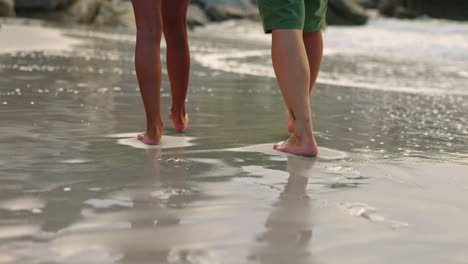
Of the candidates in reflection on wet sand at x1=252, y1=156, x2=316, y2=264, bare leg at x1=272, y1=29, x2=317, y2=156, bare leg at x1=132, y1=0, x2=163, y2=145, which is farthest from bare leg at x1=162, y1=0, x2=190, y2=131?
reflection on wet sand at x1=252, y1=156, x2=316, y2=264

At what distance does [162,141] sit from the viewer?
3004 mm

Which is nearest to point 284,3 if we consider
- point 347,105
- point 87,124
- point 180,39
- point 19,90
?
point 180,39

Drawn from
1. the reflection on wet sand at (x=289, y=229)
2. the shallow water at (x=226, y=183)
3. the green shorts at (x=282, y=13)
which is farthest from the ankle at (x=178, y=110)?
the reflection on wet sand at (x=289, y=229)

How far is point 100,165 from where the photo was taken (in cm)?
245

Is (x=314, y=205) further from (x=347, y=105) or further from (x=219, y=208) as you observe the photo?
(x=347, y=105)

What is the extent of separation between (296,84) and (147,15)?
0.71 m

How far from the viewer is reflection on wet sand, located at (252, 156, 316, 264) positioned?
159 cm

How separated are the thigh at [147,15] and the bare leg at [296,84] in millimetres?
517

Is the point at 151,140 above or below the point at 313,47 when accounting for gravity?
below

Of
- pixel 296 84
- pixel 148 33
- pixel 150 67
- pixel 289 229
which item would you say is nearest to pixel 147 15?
pixel 148 33

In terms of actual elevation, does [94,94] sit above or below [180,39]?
below

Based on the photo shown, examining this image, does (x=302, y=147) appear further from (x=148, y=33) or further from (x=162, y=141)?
(x=148, y=33)

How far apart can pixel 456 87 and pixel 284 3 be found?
3747 millimetres

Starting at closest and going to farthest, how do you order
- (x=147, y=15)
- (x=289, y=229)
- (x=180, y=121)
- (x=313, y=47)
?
(x=289, y=229)
(x=147, y=15)
(x=313, y=47)
(x=180, y=121)
